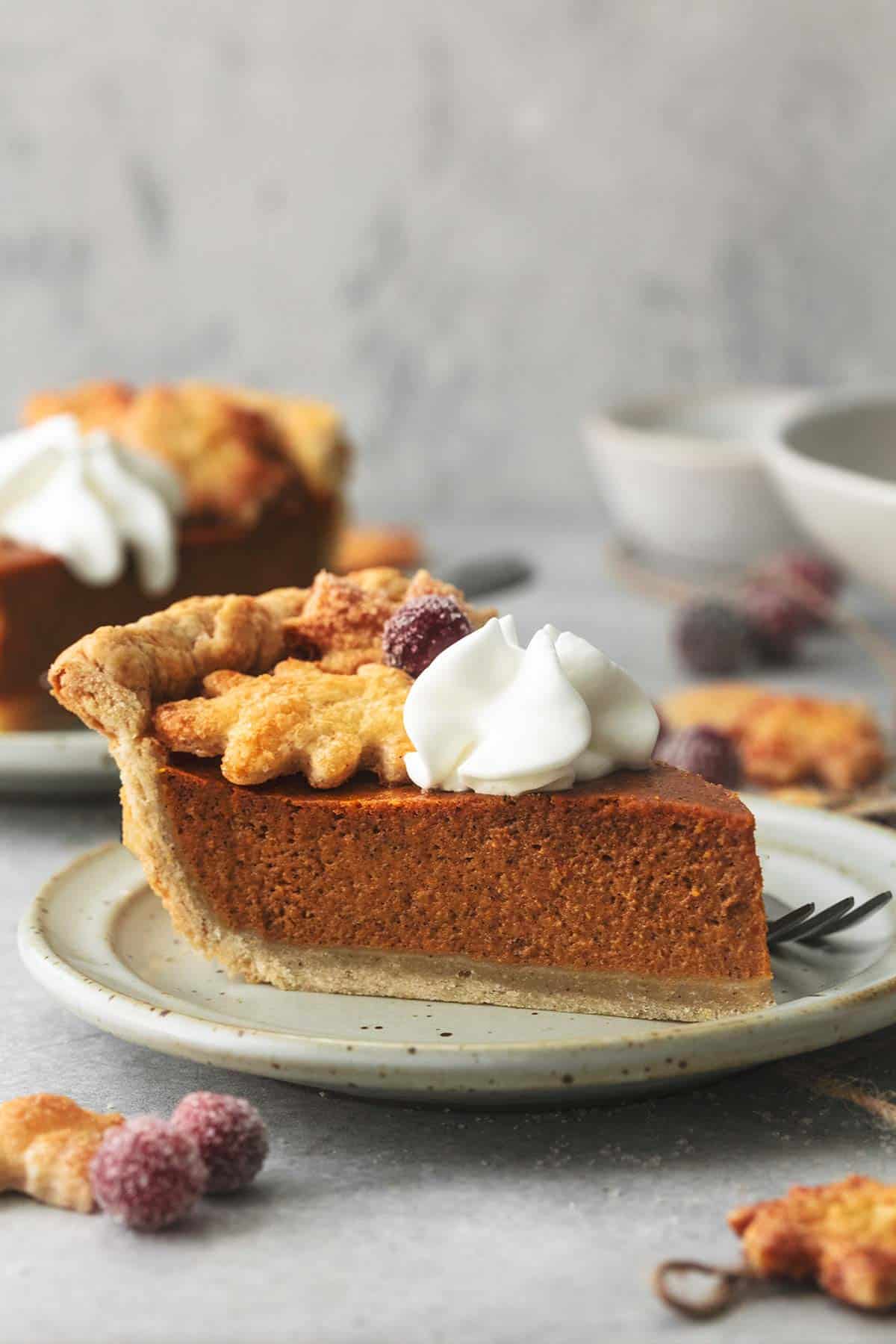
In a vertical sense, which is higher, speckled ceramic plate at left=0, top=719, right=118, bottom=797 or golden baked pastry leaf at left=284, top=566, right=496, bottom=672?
golden baked pastry leaf at left=284, top=566, right=496, bottom=672

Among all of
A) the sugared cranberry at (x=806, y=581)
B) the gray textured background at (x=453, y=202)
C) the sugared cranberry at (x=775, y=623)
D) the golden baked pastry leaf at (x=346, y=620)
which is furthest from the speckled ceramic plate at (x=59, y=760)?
the gray textured background at (x=453, y=202)

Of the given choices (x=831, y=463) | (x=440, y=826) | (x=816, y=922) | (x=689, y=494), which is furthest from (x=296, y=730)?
(x=689, y=494)

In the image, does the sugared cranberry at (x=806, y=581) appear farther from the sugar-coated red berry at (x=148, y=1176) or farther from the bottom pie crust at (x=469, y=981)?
the sugar-coated red berry at (x=148, y=1176)

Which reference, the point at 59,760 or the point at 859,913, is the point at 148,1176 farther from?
the point at 59,760

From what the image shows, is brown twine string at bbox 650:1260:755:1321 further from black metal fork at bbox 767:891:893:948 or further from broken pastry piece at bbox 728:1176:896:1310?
black metal fork at bbox 767:891:893:948

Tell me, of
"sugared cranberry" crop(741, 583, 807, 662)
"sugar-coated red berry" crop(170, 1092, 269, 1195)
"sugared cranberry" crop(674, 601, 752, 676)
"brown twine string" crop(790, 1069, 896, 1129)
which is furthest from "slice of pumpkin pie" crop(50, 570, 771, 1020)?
"sugared cranberry" crop(741, 583, 807, 662)

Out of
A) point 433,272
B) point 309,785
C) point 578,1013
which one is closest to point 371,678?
point 309,785
